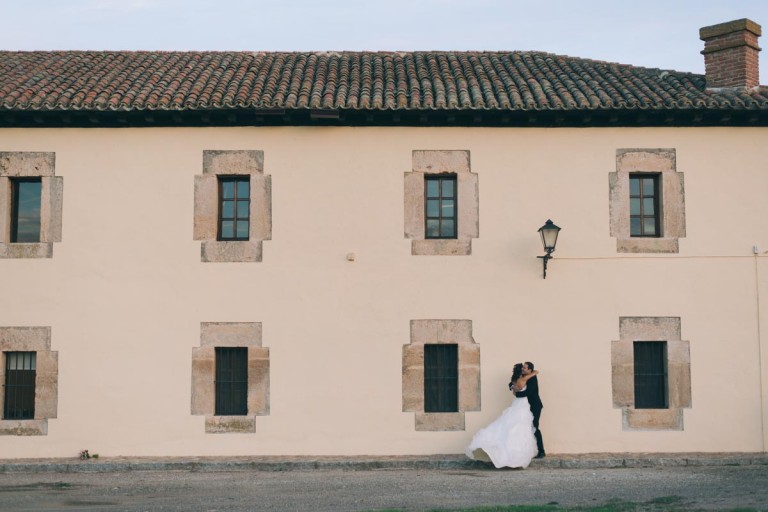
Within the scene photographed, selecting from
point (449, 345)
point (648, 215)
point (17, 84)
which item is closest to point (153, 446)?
point (449, 345)

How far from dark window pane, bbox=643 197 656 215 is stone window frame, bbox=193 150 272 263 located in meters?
5.99

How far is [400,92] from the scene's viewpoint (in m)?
14.8

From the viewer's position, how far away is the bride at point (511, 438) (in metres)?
13.3

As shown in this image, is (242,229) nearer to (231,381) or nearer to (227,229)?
(227,229)

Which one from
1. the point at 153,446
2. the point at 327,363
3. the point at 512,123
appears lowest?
the point at 153,446

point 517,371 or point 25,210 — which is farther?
point 25,210

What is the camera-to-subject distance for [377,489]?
1166 centimetres

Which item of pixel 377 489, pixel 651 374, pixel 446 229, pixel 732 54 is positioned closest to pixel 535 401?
pixel 651 374

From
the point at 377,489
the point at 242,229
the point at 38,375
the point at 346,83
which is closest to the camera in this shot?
the point at 377,489

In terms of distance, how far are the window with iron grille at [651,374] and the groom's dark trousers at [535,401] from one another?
1.78 metres

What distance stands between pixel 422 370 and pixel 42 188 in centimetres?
659

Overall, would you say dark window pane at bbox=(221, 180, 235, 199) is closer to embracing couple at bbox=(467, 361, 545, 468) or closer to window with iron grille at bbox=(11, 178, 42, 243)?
window with iron grille at bbox=(11, 178, 42, 243)

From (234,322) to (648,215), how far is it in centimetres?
680

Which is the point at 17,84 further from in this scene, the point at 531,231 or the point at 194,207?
the point at 531,231
